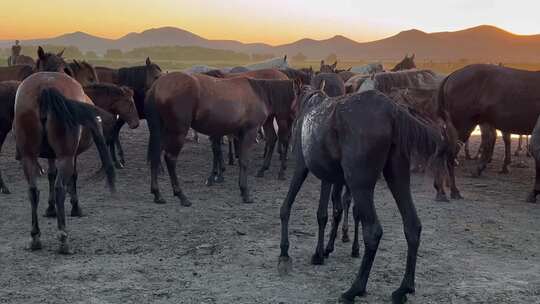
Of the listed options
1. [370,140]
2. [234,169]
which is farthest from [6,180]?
[370,140]

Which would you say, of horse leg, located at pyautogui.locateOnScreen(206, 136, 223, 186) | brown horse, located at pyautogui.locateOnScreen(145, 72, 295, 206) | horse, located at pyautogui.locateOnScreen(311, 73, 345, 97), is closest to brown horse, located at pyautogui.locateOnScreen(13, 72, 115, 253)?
brown horse, located at pyautogui.locateOnScreen(145, 72, 295, 206)

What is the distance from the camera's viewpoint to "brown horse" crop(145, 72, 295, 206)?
808 cm

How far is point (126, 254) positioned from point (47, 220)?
5.95ft

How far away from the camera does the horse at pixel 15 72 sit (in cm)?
1246

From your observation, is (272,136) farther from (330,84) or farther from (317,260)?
(317,260)

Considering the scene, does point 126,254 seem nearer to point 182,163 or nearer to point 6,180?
point 6,180

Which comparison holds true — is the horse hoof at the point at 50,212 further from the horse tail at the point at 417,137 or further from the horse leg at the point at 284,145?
the horse tail at the point at 417,137

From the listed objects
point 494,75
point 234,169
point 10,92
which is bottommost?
point 234,169

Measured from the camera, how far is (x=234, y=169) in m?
11.4

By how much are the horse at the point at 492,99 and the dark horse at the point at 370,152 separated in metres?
5.41

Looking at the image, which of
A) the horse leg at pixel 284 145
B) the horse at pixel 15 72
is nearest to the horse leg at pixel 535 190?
the horse leg at pixel 284 145

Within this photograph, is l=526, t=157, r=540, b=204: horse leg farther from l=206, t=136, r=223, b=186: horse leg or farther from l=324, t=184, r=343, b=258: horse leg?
l=206, t=136, r=223, b=186: horse leg

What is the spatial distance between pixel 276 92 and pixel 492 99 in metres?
3.89

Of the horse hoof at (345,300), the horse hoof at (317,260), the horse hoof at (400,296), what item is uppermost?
the horse hoof at (400,296)
